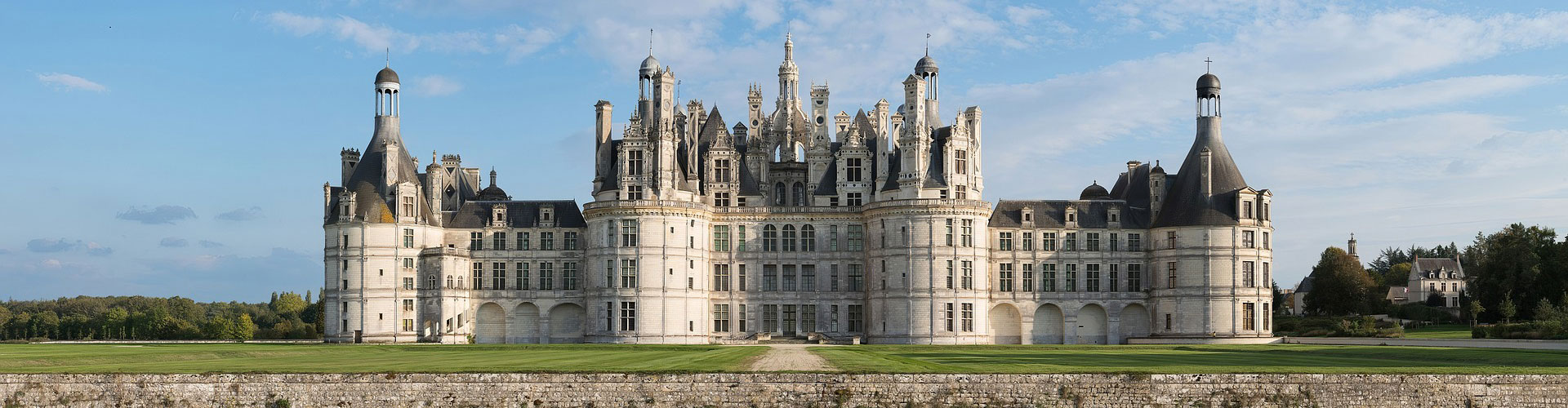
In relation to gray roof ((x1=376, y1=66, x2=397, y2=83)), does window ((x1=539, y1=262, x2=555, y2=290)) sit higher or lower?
lower

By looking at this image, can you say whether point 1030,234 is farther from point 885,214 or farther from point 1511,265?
point 1511,265

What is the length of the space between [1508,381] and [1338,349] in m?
18.4

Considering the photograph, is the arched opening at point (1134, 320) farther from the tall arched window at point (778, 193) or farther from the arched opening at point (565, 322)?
the arched opening at point (565, 322)

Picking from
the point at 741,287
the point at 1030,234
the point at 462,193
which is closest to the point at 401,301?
the point at 462,193

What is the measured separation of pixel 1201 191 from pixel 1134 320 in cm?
792

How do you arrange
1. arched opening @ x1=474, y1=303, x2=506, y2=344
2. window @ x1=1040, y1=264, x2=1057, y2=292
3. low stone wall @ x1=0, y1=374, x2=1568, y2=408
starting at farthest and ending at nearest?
1. arched opening @ x1=474, y1=303, x2=506, y2=344
2. window @ x1=1040, y1=264, x2=1057, y2=292
3. low stone wall @ x1=0, y1=374, x2=1568, y2=408

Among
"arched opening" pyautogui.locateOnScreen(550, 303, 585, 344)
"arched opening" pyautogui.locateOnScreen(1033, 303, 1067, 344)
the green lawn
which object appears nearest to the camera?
the green lawn

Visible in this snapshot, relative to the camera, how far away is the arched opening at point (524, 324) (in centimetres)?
8219

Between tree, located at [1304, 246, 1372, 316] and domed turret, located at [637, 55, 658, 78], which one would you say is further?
tree, located at [1304, 246, 1372, 316]

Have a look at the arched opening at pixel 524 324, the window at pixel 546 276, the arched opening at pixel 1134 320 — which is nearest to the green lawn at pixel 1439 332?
the arched opening at pixel 1134 320

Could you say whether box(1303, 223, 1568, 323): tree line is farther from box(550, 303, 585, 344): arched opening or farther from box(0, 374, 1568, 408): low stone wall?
box(550, 303, 585, 344): arched opening

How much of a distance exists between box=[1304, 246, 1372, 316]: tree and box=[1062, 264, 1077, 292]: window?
98.3 feet

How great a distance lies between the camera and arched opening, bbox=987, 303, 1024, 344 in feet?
268

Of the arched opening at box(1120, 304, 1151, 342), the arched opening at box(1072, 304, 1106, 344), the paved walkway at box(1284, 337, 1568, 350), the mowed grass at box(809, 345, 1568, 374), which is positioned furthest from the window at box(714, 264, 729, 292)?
the paved walkway at box(1284, 337, 1568, 350)
